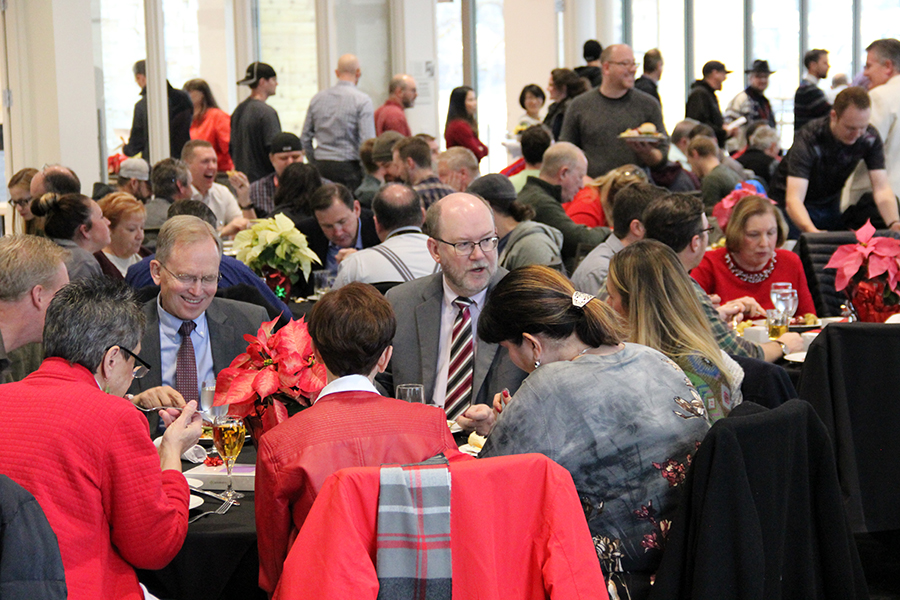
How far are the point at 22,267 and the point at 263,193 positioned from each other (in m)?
5.06

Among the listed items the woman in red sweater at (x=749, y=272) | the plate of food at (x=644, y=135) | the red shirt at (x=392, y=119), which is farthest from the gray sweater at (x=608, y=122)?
the red shirt at (x=392, y=119)

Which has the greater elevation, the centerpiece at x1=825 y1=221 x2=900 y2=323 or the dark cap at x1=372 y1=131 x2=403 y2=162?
the dark cap at x1=372 y1=131 x2=403 y2=162

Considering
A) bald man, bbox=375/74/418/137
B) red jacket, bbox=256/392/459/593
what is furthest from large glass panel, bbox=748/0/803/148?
red jacket, bbox=256/392/459/593

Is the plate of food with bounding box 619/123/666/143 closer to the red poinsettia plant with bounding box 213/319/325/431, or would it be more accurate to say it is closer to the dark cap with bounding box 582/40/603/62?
the dark cap with bounding box 582/40/603/62

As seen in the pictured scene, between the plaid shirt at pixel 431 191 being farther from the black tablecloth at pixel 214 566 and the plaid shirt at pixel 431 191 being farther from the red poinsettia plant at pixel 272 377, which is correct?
the black tablecloth at pixel 214 566

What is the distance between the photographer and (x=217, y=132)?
9.15 m

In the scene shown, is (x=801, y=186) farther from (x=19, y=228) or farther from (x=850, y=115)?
(x=19, y=228)

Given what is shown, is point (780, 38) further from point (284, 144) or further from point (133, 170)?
point (133, 170)

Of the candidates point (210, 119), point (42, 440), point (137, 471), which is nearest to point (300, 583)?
point (137, 471)

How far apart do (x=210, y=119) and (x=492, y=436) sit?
7861 millimetres

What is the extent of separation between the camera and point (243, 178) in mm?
7613

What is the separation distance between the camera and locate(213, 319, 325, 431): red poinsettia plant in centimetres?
212

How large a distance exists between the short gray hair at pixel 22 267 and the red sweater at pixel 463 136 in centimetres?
682

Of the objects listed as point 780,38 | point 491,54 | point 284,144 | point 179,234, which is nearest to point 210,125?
point 284,144
